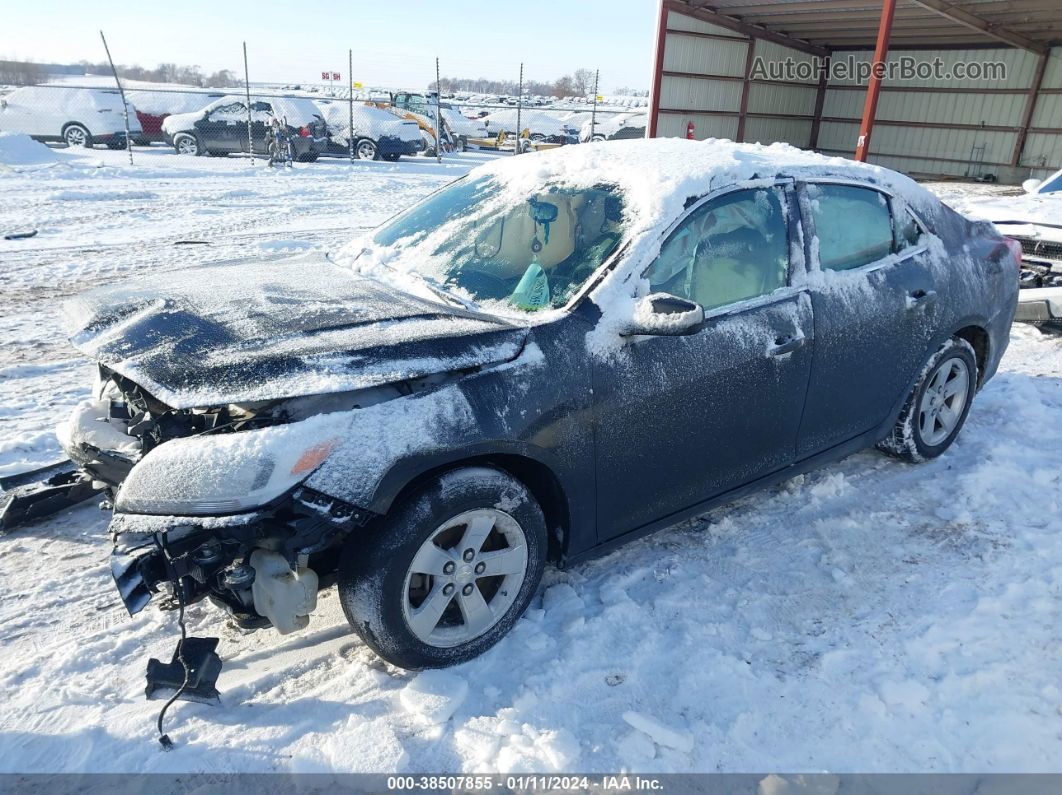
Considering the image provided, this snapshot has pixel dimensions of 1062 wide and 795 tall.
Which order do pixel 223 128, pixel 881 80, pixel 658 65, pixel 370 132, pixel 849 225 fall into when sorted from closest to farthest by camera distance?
1. pixel 849 225
2. pixel 881 80
3. pixel 658 65
4. pixel 223 128
5. pixel 370 132

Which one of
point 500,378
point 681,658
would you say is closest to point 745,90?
point 500,378

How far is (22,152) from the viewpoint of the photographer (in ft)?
49.3

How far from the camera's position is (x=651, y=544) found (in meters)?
3.51

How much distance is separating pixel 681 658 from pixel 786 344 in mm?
1425

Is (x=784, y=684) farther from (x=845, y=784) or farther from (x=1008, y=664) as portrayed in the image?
(x=1008, y=664)

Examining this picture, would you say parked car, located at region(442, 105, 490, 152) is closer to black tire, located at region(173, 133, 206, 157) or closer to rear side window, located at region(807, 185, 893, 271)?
black tire, located at region(173, 133, 206, 157)

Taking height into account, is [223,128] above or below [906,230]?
below

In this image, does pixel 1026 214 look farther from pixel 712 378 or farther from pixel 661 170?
pixel 712 378

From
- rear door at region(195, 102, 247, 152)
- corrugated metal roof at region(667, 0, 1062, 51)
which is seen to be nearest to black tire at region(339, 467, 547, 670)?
corrugated metal roof at region(667, 0, 1062, 51)

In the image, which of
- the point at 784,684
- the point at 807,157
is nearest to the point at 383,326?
the point at 784,684

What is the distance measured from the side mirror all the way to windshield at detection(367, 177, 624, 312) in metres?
0.28

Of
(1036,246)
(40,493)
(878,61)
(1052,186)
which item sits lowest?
(40,493)

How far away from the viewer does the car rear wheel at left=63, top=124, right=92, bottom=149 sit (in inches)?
738

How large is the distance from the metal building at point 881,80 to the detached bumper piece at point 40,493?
16.5m
